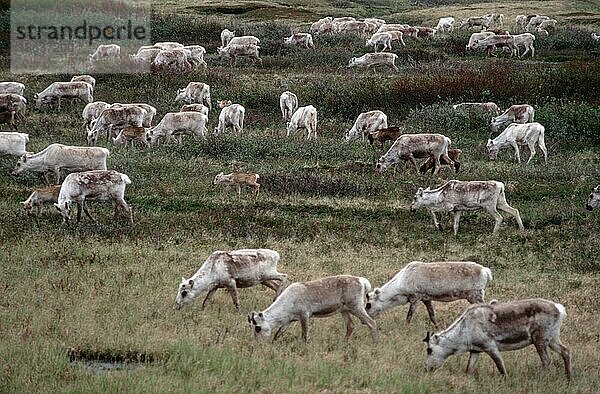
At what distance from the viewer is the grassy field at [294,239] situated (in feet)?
32.3

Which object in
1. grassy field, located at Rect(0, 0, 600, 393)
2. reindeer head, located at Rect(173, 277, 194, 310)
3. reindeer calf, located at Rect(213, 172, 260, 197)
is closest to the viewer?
grassy field, located at Rect(0, 0, 600, 393)

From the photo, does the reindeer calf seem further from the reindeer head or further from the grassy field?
the reindeer head

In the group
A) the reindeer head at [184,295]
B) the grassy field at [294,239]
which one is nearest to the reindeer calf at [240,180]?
the grassy field at [294,239]

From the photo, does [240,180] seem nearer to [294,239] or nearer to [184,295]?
[294,239]

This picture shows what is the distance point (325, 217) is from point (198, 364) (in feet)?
28.5

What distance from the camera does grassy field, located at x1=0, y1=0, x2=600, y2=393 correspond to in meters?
9.85

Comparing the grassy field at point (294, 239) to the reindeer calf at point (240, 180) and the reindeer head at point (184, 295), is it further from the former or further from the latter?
the reindeer calf at point (240, 180)

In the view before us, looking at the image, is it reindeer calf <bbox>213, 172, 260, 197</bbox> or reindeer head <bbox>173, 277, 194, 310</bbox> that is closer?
reindeer head <bbox>173, 277, 194, 310</bbox>

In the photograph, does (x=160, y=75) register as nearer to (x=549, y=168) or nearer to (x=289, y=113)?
(x=289, y=113)

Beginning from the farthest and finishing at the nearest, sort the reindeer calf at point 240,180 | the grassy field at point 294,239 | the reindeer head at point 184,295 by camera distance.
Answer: the reindeer calf at point 240,180 → the reindeer head at point 184,295 → the grassy field at point 294,239

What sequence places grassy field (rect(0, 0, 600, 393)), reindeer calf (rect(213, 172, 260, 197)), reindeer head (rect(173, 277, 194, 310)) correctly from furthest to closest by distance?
reindeer calf (rect(213, 172, 260, 197)) < reindeer head (rect(173, 277, 194, 310)) < grassy field (rect(0, 0, 600, 393))

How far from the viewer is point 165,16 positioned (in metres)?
49.9

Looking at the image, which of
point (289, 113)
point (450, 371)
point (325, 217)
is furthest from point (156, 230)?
point (289, 113)

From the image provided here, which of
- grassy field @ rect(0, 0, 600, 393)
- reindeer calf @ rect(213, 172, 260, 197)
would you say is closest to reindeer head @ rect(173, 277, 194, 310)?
grassy field @ rect(0, 0, 600, 393)
